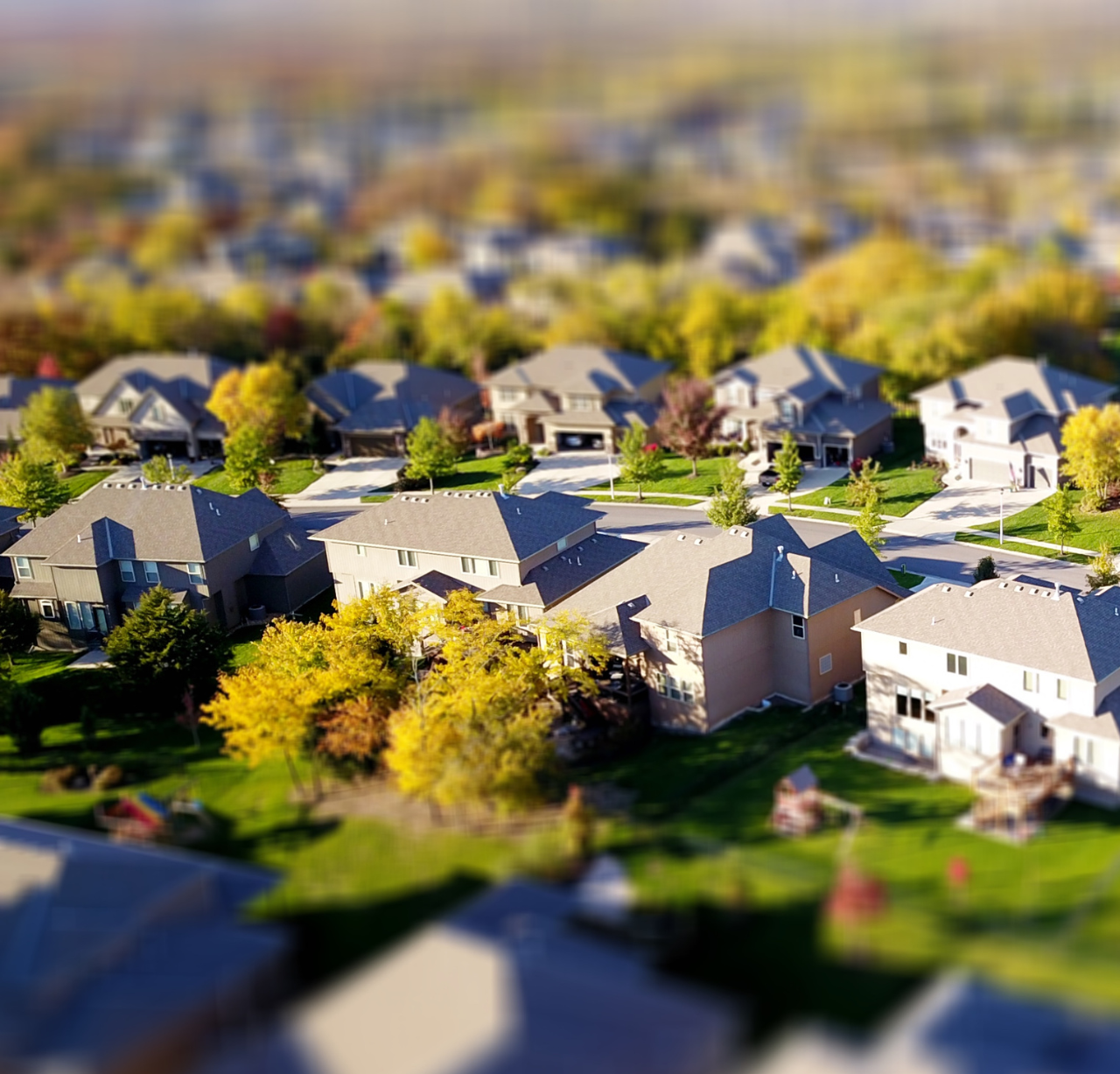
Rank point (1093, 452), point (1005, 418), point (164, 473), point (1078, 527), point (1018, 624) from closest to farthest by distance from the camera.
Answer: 1. point (1018, 624)
2. point (1078, 527)
3. point (1093, 452)
4. point (1005, 418)
5. point (164, 473)

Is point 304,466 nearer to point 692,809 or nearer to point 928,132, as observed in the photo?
point 692,809

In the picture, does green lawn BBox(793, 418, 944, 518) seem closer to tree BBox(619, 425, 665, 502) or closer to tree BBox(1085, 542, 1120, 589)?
tree BBox(619, 425, 665, 502)

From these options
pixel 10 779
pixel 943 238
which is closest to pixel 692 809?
pixel 10 779

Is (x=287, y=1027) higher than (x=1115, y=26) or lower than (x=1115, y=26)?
lower

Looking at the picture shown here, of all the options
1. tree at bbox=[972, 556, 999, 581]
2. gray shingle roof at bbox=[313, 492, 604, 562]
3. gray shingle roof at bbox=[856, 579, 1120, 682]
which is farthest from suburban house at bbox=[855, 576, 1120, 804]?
gray shingle roof at bbox=[313, 492, 604, 562]

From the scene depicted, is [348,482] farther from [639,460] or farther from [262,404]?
[639,460]

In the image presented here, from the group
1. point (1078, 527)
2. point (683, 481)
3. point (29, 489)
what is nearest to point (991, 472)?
point (1078, 527)

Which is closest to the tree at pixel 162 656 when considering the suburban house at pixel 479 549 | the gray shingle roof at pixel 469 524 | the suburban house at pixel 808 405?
the gray shingle roof at pixel 469 524
